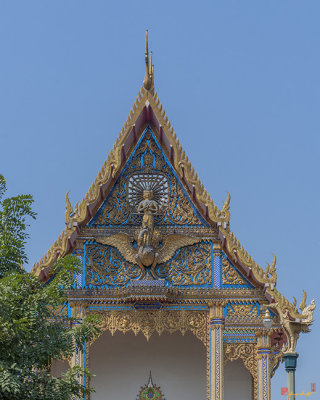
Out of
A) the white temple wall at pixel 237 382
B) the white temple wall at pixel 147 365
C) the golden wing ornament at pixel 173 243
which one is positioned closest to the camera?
the golden wing ornament at pixel 173 243

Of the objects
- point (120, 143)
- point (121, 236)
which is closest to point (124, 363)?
point (121, 236)

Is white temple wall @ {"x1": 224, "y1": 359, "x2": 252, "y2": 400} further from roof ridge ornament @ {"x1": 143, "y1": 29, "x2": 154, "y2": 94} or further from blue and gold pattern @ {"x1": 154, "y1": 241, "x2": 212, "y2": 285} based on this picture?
roof ridge ornament @ {"x1": 143, "y1": 29, "x2": 154, "y2": 94}

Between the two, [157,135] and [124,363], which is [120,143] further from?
[124,363]

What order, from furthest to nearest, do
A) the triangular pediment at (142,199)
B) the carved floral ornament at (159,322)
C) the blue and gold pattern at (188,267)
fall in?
the triangular pediment at (142,199) → the blue and gold pattern at (188,267) → the carved floral ornament at (159,322)

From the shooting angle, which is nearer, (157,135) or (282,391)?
(282,391)

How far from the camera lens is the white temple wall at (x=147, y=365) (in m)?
27.6

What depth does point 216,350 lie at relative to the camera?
2528 centimetres

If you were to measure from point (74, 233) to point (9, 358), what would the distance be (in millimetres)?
8315

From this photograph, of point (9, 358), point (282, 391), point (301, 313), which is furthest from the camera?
point (301, 313)

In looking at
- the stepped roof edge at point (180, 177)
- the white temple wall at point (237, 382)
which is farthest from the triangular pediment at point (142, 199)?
the white temple wall at point (237, 382)

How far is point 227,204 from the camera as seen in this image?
26141 millimetres

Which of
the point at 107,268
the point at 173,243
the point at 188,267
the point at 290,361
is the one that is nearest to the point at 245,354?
the point at 188,267

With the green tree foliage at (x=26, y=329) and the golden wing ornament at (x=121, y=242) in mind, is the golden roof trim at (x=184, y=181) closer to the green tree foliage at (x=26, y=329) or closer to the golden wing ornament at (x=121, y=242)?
the golden wing ornament at (x=121, y=242)

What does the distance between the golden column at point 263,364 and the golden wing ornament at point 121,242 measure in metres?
3.42
